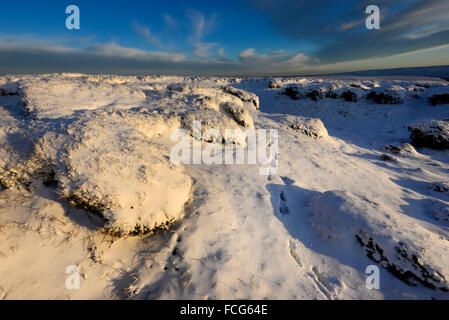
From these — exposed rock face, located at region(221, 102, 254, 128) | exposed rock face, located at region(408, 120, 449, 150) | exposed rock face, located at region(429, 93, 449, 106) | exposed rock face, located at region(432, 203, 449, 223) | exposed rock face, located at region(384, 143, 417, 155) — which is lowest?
exposed rock face, located at region(432, 203, 449, 223)

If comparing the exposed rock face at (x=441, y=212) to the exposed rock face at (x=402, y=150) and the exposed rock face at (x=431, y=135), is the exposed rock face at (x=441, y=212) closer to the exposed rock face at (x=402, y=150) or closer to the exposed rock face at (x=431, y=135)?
the exposed rock face at (x=402, y=150)

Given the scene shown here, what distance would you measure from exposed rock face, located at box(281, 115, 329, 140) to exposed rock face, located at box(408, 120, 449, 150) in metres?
7.15

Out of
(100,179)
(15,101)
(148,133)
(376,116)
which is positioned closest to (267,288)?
(100,179)

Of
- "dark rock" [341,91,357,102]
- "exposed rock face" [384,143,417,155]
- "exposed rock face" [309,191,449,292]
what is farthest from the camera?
"dark rock" [341,91,357,102]

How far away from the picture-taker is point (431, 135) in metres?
12.0

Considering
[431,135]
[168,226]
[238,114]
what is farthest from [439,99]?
[168,226]

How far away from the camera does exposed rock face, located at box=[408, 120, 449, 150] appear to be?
460 inches

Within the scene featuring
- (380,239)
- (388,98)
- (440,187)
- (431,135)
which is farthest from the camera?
(388,98)

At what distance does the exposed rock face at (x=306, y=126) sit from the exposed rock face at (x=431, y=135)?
7.15 meters

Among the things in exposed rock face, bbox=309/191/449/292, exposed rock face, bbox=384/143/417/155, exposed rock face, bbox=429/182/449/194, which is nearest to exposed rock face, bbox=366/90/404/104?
exposed rock face, bbox=384/143/417/155

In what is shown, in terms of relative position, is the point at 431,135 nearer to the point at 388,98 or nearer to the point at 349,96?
the point at 388,98

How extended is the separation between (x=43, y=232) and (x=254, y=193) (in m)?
4.15

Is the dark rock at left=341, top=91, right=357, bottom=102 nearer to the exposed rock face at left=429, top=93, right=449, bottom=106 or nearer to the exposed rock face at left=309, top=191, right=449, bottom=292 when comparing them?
the exposed rock face at left=429, top=93, right=449, bottom=106

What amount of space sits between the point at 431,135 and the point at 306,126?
Result: 8.65 m
